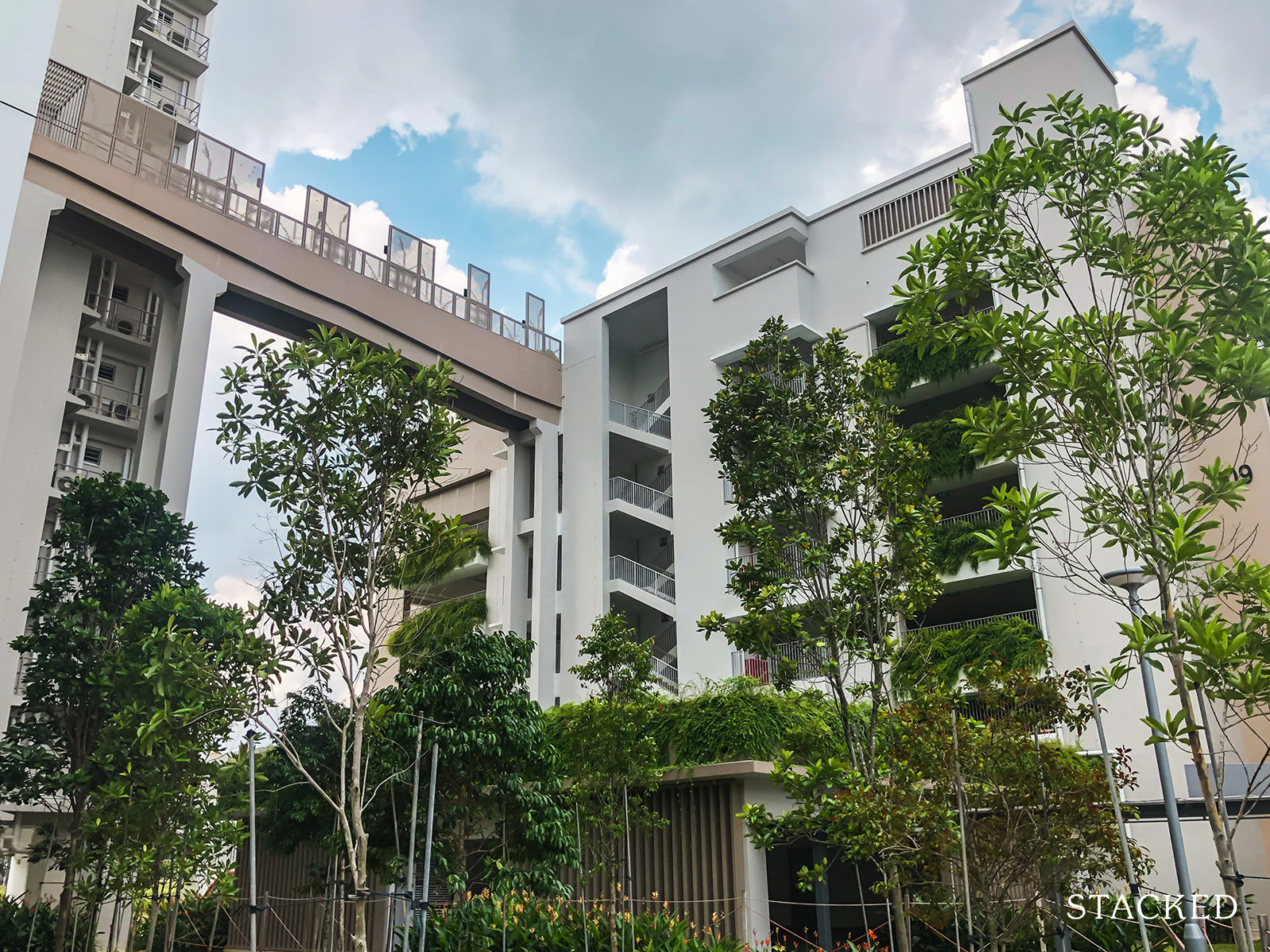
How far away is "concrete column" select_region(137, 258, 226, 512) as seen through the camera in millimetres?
20609

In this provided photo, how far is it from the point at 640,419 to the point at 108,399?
578 inches

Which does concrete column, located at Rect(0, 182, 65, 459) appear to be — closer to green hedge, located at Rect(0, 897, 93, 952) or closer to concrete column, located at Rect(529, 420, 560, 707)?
green hedge, located at Rect(0, 897, 93, 952)

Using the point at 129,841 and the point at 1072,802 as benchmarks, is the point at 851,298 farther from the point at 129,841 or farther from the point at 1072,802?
the point at 129,841

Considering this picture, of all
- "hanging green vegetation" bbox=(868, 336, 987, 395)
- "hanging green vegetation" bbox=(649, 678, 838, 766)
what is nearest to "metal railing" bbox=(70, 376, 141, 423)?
"hanging green vegetation" bbox=(649, 678, 838, 766)

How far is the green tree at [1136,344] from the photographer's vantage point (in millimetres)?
5480

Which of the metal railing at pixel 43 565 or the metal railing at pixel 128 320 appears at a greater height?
the metal railing at pixel 128 320

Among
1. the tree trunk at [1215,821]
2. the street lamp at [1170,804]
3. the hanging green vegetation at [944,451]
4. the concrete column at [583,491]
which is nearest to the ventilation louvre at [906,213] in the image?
the hanging green vegetation at [944,451]

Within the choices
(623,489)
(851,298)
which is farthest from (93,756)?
(851,298)

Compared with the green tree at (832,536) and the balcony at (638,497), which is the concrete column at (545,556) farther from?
the green tree at (832,536)

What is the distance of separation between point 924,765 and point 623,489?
18.5 meters

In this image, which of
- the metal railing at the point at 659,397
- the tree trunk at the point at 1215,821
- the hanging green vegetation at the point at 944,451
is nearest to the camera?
the tree trunk at the point at 1215,821

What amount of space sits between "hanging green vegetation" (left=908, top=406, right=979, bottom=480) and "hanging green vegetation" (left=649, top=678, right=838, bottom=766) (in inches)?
332

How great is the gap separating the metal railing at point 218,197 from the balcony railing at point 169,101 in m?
11.0

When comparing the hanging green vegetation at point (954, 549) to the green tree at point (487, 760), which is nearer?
the green tree at point (487, 760)
